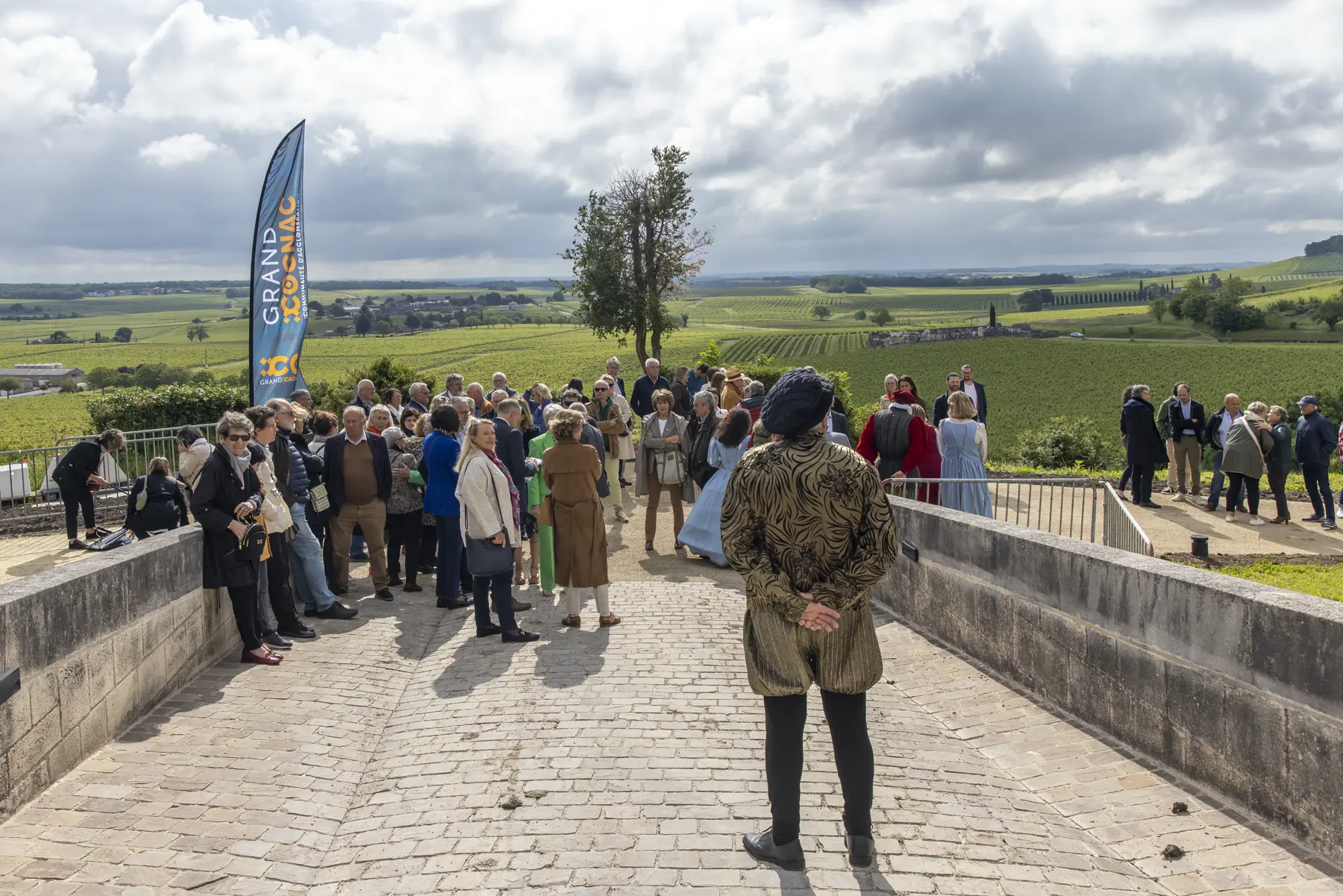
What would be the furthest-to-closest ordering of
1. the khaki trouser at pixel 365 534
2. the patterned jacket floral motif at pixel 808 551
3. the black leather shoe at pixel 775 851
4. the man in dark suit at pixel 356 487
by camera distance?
the khaki trouser at pixel 365 534, the man in dark suit at pixel 356 487, the black leather shoe at pixel 775 851, the patterned jacket floral motif at pixel 808 551

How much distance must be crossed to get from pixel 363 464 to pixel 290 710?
3.37 m

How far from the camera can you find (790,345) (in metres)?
114

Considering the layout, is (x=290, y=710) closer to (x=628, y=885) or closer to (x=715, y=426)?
(x=628, y=885)

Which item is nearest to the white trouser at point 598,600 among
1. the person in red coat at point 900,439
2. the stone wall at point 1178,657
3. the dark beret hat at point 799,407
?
the stone wall at point 1178,657

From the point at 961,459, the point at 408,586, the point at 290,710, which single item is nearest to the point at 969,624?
the point at 961,459

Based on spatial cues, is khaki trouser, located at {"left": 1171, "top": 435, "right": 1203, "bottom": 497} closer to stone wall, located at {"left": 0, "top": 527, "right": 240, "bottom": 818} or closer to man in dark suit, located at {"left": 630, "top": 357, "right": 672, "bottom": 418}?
man in dark suit, located at {"left": 630, "top": 357, "right": 672, "bottom": 418}

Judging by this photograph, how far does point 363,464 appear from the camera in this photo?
372 inches

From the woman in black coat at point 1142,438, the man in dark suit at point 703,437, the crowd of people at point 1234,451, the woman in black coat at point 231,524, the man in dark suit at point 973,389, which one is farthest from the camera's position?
the man in dark suit at point 973,389

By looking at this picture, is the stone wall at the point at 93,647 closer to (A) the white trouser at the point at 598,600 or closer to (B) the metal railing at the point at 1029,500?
(A) the white trouser at the point at 598,600

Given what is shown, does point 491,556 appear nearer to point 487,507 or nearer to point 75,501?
point 487,507

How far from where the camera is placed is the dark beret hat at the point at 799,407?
13.8 feet

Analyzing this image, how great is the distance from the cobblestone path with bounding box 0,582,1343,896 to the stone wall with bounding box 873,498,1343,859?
19cm

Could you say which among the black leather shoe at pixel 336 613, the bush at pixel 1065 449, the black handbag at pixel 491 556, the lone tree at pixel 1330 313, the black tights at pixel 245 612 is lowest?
the bush at pixel 1065 449

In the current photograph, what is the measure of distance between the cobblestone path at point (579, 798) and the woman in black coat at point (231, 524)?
323mm
